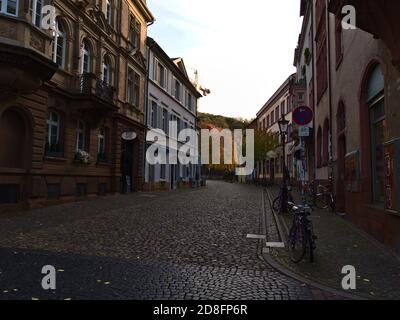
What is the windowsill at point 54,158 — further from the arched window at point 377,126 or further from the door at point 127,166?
the arched window at point 377,126

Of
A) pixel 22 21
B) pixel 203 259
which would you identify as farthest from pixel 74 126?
A: pixel 203 259

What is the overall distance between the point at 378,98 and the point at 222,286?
615 centimetres

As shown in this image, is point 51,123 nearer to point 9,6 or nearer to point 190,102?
point 9,6

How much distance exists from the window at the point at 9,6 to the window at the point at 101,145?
8567mm

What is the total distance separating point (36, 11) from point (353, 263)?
13309 millimetres

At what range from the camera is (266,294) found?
5.04 m

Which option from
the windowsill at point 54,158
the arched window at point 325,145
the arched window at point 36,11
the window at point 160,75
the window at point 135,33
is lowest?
the windowsill at point 54,158

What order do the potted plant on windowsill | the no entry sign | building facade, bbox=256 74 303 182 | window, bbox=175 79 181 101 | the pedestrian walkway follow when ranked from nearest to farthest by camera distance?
the pedestrian walkway, the no entry sign, the potted plant on windowsill, window, bbox=175 79 181 101, building facade, bbox=256 74 303 182

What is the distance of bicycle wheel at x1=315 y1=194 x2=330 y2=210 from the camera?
1520 cm

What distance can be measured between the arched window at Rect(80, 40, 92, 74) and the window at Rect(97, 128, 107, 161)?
11.2ft

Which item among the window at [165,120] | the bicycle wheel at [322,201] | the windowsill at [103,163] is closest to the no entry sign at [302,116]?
the bicycle wheel at [322,201]

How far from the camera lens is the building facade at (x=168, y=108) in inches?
1155

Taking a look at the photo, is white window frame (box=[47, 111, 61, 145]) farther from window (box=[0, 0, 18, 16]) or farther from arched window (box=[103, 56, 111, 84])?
arched window (box=[103, 56, 111, 84])

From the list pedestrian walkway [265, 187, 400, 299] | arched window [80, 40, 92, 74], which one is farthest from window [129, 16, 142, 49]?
pedestrian walkway [265, 187, 400, 299]
